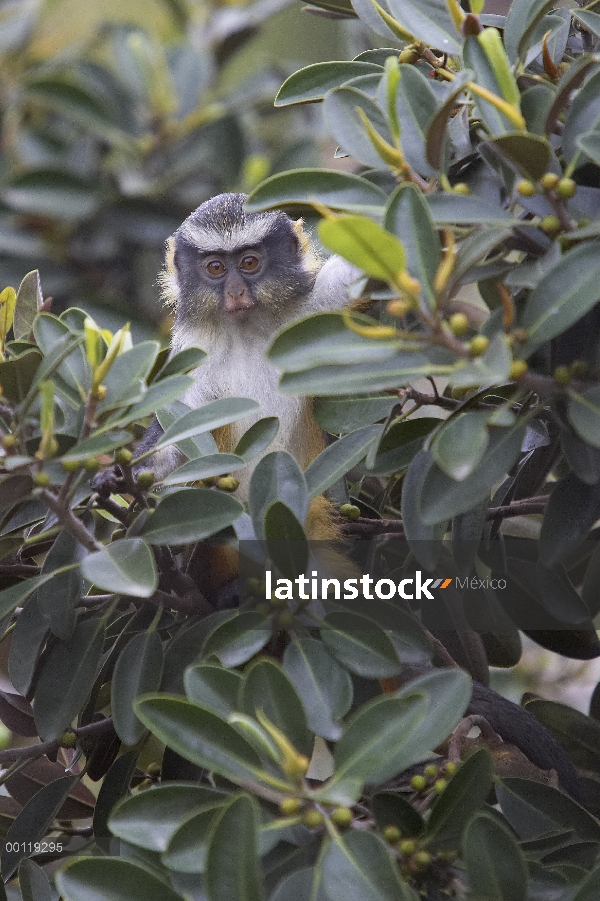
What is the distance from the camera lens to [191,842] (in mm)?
945

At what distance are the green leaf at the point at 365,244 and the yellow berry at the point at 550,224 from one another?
0.23 m

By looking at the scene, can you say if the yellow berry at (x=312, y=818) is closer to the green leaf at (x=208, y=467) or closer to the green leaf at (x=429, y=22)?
the green leaf at (x=208, y=467)

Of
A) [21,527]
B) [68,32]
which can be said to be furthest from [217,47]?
[21,527]

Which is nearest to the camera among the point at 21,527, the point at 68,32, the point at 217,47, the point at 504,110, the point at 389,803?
the point at 504,110

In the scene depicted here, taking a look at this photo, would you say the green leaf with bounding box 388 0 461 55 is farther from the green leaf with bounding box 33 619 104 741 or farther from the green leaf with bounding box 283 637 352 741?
the green leaf with bounding box 33 619 104 741

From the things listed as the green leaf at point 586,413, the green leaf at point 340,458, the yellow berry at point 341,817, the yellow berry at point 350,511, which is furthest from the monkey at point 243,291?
the yellow berry at point 341,817

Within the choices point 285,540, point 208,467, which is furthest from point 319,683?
point 208,467

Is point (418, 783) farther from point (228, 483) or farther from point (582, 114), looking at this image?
point (582, 114)

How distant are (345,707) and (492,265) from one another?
20.0 inches

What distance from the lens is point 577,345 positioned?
42.4 inches

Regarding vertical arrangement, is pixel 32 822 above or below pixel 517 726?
above

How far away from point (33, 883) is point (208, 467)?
0.60m

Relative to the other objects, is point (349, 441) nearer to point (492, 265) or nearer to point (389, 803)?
point (492, 265)

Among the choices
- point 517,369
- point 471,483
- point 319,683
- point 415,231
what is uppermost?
point 415,231
